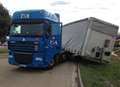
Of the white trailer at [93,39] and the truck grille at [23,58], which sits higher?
the white trailer at [93,39]

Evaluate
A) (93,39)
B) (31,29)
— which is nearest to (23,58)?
(31,29)

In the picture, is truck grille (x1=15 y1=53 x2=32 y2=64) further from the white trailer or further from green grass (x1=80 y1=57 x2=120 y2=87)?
the white trailer

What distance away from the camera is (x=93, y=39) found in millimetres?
19328

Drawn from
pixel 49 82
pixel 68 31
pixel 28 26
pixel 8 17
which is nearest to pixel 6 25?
pixel 8 17

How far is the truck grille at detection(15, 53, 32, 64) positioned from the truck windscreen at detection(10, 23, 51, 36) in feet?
3.99

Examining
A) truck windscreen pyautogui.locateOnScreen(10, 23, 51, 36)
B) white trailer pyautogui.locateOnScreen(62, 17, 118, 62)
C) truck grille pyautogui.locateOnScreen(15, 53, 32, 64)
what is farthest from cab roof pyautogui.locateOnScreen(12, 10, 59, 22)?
white trailer pyautogui.locateOnScreen(62, 17, 118, 62)

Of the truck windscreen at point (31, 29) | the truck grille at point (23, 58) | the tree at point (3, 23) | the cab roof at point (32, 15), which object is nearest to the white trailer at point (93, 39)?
the cab roof at point (32, 15)

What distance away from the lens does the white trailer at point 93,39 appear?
19000 mm

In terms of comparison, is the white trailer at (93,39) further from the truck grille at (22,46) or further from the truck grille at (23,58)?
the truck grille at (22,46)

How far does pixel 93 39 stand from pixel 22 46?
6.47 metres

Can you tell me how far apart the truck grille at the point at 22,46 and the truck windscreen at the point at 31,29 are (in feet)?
1.86

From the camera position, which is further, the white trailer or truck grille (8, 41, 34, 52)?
the white trailer

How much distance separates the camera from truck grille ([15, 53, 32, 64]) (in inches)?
581

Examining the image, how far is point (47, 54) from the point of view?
15211 millimetres
